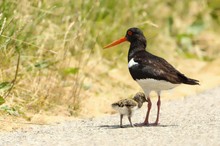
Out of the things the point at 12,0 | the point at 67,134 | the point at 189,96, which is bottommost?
the point at 67,134

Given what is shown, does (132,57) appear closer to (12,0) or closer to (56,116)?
(56,116)

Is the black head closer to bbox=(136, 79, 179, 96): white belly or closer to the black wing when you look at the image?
the black wing

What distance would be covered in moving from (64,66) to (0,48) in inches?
67.2

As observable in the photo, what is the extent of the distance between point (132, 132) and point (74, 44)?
3719 millimetres

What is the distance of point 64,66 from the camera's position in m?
10.2

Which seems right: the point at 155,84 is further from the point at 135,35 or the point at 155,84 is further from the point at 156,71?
the point at 135,35

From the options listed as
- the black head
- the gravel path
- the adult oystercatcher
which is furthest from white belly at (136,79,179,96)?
the black head

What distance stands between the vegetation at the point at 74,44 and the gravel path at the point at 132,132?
0.85 m

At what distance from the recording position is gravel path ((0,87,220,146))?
6.77 metres

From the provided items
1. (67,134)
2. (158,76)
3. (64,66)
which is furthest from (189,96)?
(67,134)

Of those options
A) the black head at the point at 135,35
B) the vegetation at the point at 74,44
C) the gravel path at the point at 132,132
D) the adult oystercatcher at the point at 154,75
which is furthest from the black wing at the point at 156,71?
the vegetation at the point at 74,44

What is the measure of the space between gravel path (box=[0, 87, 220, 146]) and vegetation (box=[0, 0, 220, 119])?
2.80 feet

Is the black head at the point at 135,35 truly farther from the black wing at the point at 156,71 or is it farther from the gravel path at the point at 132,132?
the gravel path at the point at 132,132

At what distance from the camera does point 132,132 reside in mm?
7301
